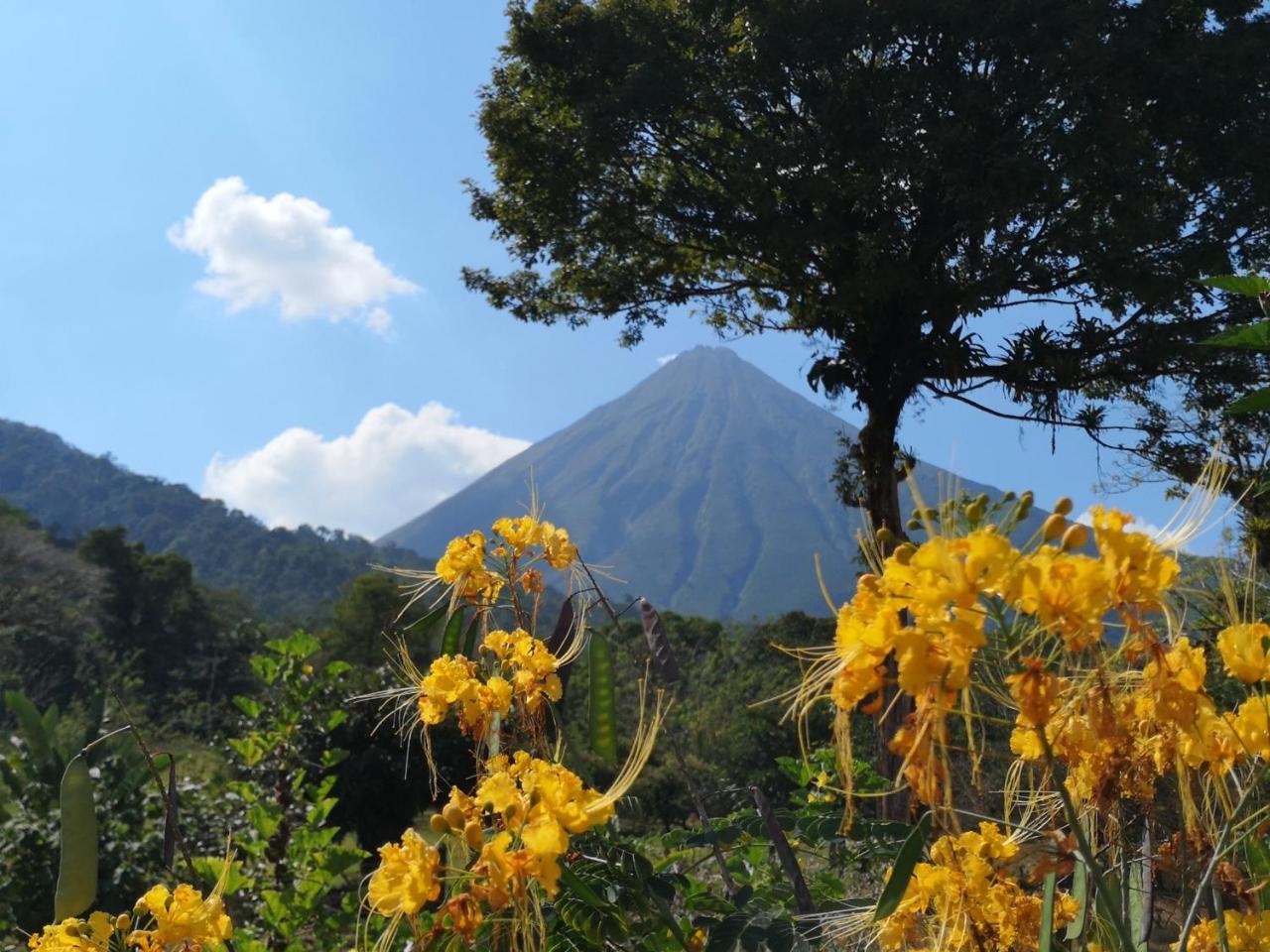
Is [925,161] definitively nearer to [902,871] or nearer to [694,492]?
[902,871]

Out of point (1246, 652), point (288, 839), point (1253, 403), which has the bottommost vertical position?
point (288, 839)

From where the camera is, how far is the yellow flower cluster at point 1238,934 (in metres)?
1.18

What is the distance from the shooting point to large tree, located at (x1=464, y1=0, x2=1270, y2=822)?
6719 millimetres

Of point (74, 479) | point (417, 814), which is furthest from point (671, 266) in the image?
point (74, 479)

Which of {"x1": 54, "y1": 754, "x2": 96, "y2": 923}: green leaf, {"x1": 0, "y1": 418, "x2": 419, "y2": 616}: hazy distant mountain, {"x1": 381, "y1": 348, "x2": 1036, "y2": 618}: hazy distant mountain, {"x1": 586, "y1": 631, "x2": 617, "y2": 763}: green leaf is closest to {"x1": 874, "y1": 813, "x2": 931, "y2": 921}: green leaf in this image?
{"x1": 586, "y1": 631, "x2": 617, "y2": 763}: green leaf

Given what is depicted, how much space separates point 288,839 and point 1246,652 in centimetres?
409

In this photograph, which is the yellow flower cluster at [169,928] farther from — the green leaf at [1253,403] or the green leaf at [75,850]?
the green leaf at [1253,403]

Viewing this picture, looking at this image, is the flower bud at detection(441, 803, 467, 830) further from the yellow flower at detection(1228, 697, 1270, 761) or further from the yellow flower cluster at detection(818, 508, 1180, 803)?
the yellow flower at detection(1228, 697, 1270, 761)

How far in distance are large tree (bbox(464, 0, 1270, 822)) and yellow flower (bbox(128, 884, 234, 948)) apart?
19.4ft

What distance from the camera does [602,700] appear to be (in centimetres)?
199

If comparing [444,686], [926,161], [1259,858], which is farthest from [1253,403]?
[926,161]

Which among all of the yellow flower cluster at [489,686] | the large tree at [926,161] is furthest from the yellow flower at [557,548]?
the large tree at [926,161]

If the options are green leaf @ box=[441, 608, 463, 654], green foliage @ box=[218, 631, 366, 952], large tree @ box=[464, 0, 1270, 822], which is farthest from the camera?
large tree @ box=[464, 0, 1270, 822]

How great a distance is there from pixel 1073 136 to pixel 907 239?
1243mm
